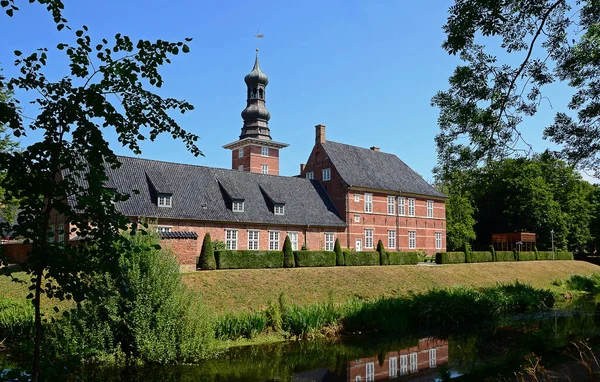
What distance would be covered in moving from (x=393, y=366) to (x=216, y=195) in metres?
20.6

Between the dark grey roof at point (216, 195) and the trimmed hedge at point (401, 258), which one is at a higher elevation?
the dark grey roof at point (216, 195)

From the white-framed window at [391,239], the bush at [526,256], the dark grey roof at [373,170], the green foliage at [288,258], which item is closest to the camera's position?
the green foliage at [288,258]

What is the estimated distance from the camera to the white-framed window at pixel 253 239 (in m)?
32.0

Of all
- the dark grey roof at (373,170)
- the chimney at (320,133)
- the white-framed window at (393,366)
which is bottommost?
the white-framed window at (393,366)

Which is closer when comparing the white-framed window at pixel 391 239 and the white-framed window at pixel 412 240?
the white-framed window at pixel 391 239

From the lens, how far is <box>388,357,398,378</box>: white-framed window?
12461 mm

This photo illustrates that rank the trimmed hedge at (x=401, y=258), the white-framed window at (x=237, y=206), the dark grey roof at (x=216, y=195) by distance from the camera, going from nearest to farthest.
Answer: the dark grey roof at (x=216, y=195), the trimmed hedge at (x=401, y=258), the white-framed window at (x=237, y=206)

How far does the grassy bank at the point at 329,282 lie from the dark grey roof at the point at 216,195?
825cm

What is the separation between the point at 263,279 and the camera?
21.8 meters

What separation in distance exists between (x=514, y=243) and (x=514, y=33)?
43117mm

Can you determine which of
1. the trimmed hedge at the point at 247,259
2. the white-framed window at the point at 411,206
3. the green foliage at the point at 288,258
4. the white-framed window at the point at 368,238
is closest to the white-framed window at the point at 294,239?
the white-framed window at the point at 368,238

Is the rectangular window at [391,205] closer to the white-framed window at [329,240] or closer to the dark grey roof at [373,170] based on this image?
the dark grey roof at [373,170]

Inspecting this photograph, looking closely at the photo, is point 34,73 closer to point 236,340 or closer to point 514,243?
point 236,340

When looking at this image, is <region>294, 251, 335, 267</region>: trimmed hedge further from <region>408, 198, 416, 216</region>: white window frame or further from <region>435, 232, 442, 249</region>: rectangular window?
<region>435, 232, 442, 249</region>: rectangular window
